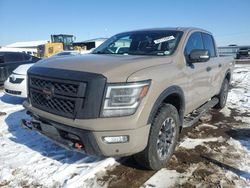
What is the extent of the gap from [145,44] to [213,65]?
5.86ft

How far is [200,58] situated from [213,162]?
1.50 m

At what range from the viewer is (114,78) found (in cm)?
297

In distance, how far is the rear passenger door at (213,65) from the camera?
17.8ft

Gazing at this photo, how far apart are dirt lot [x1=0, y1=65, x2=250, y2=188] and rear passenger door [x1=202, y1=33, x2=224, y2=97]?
999 mm

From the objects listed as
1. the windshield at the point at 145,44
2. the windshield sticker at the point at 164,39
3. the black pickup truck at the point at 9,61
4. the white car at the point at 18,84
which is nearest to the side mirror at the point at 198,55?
the windshield at the point at 145,44

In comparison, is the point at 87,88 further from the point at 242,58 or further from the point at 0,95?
the point at 242,58

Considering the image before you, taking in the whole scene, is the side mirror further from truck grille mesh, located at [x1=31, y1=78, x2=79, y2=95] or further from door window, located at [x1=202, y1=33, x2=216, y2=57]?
truck grille mesh, located at [x1=31, y1=78, x2=79, y2=95]

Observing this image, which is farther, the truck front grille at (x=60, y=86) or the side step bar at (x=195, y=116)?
the side step bar at (x=195, y=116)

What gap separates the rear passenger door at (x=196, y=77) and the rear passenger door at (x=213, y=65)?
0.75 feet

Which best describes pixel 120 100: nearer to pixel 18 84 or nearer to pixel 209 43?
pixel 209 43

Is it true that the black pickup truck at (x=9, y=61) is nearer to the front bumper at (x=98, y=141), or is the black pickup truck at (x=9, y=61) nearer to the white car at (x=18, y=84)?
the white car at (x=18, y=84)

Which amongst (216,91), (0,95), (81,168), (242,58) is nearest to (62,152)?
(81,168)

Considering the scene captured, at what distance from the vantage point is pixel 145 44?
4445 mm

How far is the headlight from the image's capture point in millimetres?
2955
